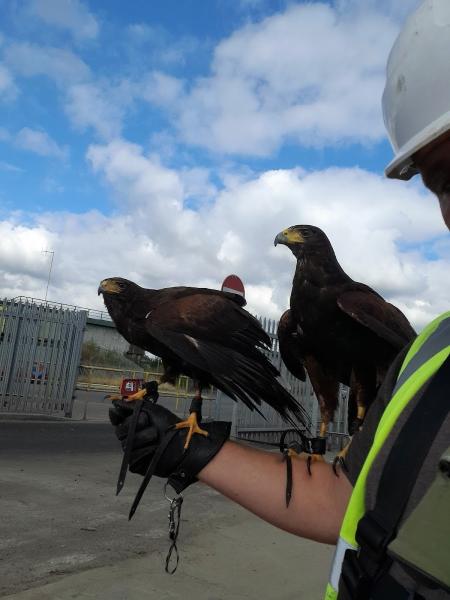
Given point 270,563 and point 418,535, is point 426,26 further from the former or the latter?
point 270,563

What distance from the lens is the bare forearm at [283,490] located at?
145cm

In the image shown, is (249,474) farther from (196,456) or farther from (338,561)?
(338,561)

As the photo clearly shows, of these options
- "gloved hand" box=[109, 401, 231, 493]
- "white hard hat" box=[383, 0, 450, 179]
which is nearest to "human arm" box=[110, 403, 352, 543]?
"gloved hand" box=[109, 401, 231, 493]

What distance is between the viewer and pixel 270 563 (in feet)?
13.2

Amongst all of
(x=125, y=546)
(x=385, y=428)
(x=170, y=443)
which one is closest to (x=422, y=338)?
(x=385, y=428)

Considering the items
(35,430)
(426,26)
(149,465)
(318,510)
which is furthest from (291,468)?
(35,430)

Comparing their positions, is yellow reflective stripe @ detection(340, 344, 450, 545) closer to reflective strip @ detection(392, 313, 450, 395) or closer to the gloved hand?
reflective strip @ detection(392, 313, 450, 395)

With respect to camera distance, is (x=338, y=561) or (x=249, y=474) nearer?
(x=338, y=561)

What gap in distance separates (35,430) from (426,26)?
10.00 m

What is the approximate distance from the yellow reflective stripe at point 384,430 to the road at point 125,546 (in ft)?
8.33

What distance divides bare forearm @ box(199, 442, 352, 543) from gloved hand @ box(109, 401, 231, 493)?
0.22 feet

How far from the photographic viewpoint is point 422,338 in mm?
1309

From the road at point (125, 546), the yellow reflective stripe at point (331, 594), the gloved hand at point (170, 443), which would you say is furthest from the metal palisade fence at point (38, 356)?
the yellow reflective stripe at point (331, 594)

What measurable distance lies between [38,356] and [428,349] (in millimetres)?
11756
